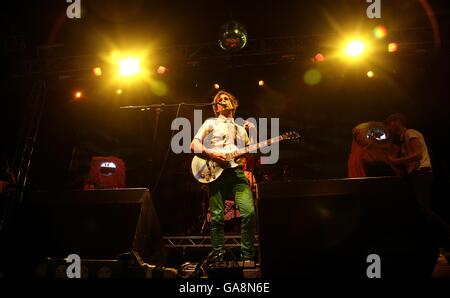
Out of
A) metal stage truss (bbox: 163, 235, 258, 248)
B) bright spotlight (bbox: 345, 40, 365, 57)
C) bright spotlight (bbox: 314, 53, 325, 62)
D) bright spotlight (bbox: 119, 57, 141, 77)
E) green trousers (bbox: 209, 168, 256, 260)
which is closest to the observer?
green trousers (bbox: 209, 168, 256, 260)

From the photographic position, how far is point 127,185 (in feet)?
28.3

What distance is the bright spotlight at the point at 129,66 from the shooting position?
21.8 ft

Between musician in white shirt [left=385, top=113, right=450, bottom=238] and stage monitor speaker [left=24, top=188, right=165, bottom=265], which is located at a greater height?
musician in white shirt [left=385, top=113, right=450, bottom=238]

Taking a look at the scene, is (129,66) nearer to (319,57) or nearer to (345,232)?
(319,57)

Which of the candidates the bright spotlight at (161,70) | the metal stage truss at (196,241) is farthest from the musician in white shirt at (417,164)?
the bright spotlight at (161,70)

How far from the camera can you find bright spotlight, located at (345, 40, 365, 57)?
6.07 m

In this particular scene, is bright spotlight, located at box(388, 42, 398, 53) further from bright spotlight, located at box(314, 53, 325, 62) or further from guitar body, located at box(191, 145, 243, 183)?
guitar body, located at box(191, 145, 243, 183)

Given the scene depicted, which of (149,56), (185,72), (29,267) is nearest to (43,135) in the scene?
(149,56)

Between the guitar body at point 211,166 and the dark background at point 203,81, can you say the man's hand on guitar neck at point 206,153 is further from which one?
the dark background at point 203,81

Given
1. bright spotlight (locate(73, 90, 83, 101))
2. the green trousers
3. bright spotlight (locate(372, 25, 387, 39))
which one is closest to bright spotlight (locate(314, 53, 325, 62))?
bright spotlight (locate(372, 25, 387, 39))

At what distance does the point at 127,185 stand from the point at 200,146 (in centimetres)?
511

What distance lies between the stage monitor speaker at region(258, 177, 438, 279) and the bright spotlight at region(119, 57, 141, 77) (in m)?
4.77

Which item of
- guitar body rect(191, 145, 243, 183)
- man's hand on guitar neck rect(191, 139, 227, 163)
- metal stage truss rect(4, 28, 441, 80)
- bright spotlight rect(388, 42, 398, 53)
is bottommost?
guitar body rect(191, 145, 243, 183)
